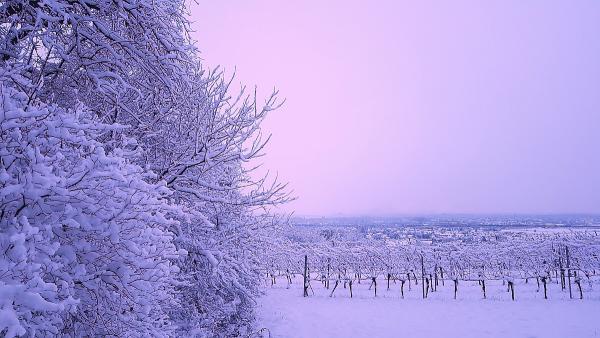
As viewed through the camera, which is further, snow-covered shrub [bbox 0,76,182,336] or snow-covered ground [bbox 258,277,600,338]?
snow-covered ground [bbox 258,277,600,338]

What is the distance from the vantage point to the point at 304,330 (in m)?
17.6

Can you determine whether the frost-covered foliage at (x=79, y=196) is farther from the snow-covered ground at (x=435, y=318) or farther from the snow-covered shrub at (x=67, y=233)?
the snow-covered ground at (x=435, y=318)

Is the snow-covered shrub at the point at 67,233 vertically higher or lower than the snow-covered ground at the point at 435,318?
higher

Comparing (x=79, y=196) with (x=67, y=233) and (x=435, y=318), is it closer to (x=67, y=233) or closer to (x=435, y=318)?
(x=67, y=233)

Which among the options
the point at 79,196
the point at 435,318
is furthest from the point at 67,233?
the point at 435,318

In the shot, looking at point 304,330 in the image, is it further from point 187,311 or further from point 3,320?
point 3,320

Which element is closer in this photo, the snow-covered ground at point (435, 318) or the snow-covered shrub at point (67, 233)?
the snow-covered shrub at point (67, 233)

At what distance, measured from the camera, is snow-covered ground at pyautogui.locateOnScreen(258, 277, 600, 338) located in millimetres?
17328

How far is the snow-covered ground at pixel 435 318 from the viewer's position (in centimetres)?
1733

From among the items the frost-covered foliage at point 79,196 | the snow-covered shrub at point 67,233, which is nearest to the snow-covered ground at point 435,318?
the frost-covered foliage at point 79,196

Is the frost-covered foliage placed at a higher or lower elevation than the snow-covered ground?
higher

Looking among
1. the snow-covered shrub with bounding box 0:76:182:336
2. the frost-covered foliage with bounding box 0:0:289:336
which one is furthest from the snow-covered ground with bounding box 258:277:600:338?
the snow-covered shrub with bounding box 0:76:182:336

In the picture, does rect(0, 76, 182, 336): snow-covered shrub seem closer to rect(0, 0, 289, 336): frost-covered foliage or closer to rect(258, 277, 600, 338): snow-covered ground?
rect(0, 0, 289, 336): frost-covered foliage

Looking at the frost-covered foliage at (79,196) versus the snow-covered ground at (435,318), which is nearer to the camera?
the frost-covered foliage at (79,196)
